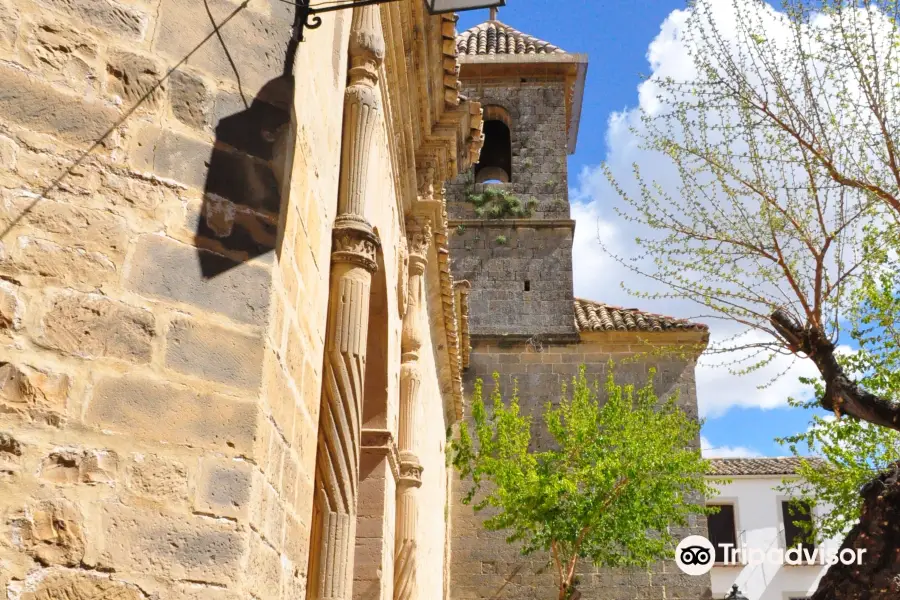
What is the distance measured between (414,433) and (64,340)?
6.02 metres

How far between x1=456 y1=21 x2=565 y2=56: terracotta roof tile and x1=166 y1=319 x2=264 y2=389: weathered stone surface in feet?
56.0

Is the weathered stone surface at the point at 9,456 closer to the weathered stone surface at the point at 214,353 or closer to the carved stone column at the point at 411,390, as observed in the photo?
the weathered stone surface at the point at 214,353

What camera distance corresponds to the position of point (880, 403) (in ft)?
22.9

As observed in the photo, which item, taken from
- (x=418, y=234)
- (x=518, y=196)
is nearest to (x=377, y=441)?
(x=418, y=234)

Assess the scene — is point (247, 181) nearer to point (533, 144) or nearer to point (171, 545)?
point (171, 545)

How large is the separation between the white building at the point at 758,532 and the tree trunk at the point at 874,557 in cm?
1978

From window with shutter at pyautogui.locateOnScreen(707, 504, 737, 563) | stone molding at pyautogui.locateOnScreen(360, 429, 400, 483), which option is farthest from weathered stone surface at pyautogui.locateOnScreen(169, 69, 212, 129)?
window with shutter at pyautogui.locateOnScreen(707, 504, 737, 563)

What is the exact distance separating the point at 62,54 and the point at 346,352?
2.02 metres

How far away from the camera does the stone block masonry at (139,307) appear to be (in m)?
2.54

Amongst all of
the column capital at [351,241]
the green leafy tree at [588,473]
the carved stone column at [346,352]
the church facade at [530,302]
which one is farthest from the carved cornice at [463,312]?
the column capital at [351,241]

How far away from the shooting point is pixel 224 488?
108 inches

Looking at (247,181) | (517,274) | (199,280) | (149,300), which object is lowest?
(149,300)

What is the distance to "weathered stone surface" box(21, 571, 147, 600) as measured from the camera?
2410 millimetres

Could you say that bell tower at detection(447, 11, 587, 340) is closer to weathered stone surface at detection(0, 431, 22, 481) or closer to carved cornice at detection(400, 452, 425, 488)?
carved cornice at detection(400, 452, 425, 488)
